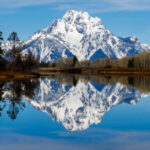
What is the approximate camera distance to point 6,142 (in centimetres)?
2478

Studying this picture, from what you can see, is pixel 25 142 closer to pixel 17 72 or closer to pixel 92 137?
pixel 92 137

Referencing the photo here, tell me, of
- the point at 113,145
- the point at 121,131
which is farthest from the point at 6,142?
the point at 121,131

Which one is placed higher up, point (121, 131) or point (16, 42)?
point (16, 42)

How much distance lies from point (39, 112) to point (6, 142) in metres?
18.1

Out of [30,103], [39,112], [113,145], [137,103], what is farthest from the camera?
[137,103]

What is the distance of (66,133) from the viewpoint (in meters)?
28.2

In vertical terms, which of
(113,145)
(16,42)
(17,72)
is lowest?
(113,145)

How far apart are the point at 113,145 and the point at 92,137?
10.1 feet

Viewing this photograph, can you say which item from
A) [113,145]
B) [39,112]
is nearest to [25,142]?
[113,145]

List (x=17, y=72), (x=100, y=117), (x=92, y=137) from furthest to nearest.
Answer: (x=17, y=72), (x=100, y=117), (x=92, y=137)

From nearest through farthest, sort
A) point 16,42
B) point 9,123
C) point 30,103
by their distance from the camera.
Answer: point 9,123 < point 30,103 < point 16,42

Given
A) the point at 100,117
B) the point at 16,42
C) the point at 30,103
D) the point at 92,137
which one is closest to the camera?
the point at 92,137

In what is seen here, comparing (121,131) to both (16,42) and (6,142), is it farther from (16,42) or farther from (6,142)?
(16,42)

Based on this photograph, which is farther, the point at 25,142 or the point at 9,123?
the point at 9,123
